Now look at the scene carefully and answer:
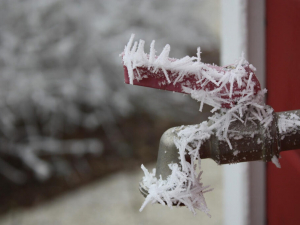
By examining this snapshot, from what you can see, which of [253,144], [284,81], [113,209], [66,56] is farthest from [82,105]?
Answer: [253,144]

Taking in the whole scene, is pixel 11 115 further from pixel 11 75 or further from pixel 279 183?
pixel 279 183

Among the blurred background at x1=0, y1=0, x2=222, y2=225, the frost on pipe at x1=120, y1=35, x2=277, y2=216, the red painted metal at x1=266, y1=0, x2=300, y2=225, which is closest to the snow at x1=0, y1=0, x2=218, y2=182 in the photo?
the blurred background at x1=0, y1=0, x2=222, y2=225

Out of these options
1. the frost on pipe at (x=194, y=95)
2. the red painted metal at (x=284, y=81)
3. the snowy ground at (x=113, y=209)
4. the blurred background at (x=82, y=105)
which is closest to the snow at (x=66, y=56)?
the blurred background at (x=82, y=105)

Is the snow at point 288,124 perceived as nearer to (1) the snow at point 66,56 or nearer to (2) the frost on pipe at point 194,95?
(2) the frost on pipe at point 194,95

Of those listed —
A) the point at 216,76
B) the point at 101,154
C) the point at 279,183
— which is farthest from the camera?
the point at 101,154

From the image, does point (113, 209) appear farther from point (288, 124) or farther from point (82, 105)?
point (288, 124)

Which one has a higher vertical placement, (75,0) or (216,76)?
(75,0)

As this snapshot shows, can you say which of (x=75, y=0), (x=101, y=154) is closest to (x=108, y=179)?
(x=101, y=154)
